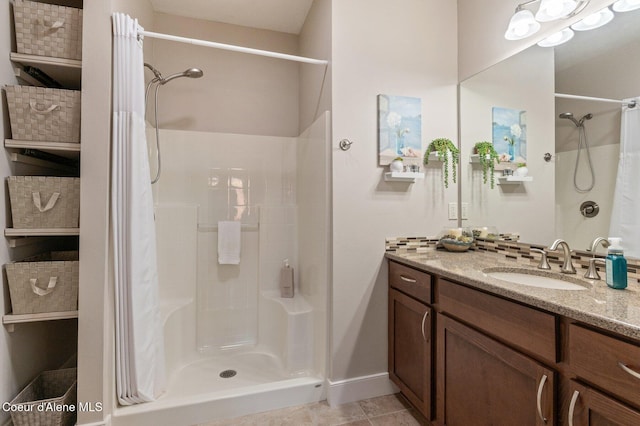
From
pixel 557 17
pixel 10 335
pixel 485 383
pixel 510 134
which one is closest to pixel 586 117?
pixel 510 134

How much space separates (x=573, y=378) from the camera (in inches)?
34.9

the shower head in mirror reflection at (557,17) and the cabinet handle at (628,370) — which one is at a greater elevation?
the shower head in mirror reflection at (557,17)

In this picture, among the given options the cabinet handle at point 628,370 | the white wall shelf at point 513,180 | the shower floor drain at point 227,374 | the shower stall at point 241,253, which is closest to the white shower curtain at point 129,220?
the shower stall at point 241,253

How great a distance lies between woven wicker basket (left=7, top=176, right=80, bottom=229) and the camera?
4.64ft

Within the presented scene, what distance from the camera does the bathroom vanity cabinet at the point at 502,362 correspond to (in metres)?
0.80

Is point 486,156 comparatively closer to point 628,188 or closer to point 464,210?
point 464,210

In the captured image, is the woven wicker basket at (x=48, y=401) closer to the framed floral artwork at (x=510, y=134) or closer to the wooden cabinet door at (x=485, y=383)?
the wooden cabinet door at (x=485, y=383)

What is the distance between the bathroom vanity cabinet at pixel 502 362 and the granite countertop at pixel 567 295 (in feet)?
0.12

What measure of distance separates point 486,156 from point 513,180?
24 centimetres

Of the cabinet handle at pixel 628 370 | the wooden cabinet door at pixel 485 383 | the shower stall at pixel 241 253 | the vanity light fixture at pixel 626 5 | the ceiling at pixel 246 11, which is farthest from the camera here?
the ceiling at pixel 246 11

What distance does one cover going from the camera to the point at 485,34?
1.93 meters

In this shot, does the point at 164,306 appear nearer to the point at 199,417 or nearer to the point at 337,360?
the point at 199,417

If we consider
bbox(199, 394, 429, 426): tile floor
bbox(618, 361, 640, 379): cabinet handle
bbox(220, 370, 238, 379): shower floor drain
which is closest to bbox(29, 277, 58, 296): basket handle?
bbox(199, 394, 429, 426): tile floor

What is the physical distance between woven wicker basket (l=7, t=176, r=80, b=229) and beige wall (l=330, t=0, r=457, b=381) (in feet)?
4.51
